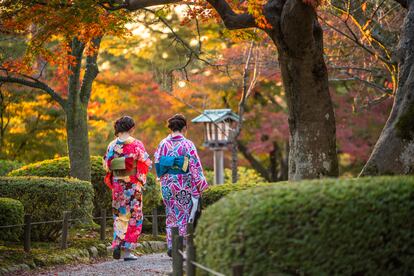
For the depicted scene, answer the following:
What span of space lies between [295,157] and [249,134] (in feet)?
58.3

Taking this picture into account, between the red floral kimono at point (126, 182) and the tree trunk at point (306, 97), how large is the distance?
2673 millimetres

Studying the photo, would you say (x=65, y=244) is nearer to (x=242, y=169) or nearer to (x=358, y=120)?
(x=358, y=120)

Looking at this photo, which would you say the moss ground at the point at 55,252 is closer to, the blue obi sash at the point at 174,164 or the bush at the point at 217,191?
the bush at the point at 217,191

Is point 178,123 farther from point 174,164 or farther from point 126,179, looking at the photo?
point 126,179

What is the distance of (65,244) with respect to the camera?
1118 cm

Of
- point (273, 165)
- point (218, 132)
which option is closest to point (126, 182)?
point (218, 132)

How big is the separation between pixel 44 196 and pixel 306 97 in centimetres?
486

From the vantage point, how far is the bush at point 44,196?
37.3ft

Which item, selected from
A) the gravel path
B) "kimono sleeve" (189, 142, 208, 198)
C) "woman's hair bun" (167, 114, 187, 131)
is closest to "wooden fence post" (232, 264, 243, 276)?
the gravel path

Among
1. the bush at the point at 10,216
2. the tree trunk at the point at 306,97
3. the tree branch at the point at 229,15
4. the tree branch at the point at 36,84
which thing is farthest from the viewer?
the tree branch at the point at 36,84

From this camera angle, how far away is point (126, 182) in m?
10.6

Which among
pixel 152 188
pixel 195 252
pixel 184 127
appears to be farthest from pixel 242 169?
pixel 195 252

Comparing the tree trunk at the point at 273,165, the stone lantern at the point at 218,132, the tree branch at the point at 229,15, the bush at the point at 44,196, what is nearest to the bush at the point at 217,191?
the bush at the point at 44,196

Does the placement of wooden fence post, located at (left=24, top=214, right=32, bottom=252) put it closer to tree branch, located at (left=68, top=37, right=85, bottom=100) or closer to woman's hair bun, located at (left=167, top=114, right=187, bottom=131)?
woman's hair bun, located at (left=167, top=114, right=187, bottom=131)
